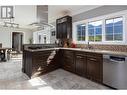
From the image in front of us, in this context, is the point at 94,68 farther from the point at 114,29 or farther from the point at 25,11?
the point at 25,11

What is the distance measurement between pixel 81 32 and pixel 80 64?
163 centimetres

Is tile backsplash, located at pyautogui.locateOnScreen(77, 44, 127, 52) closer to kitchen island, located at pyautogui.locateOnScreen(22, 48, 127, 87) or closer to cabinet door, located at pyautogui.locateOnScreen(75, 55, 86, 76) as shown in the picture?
kitchen island, located at pyautogui.locateOnScreen(22, 48, 127, 87)

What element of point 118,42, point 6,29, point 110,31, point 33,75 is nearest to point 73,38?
point 110,31

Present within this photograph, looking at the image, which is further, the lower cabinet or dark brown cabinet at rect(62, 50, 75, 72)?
dark brown cabinet at rect(62, 50, 75, 72)

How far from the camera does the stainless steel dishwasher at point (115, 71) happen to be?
2.45 metres

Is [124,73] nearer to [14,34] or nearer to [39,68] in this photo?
[39,68]

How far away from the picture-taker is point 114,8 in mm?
3469

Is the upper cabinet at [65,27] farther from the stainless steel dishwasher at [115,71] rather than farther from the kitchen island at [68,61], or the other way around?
the stainless steel dishwasher at [115,71]

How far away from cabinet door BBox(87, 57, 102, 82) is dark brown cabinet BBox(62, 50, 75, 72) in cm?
76

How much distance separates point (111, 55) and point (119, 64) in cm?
25

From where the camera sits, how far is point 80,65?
3.62 meters

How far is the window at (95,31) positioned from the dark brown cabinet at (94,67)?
1.11 meters

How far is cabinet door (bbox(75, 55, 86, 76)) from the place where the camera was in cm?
348

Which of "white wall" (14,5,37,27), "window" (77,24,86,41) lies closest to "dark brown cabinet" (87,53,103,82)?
"window" (77,24,86,41)
